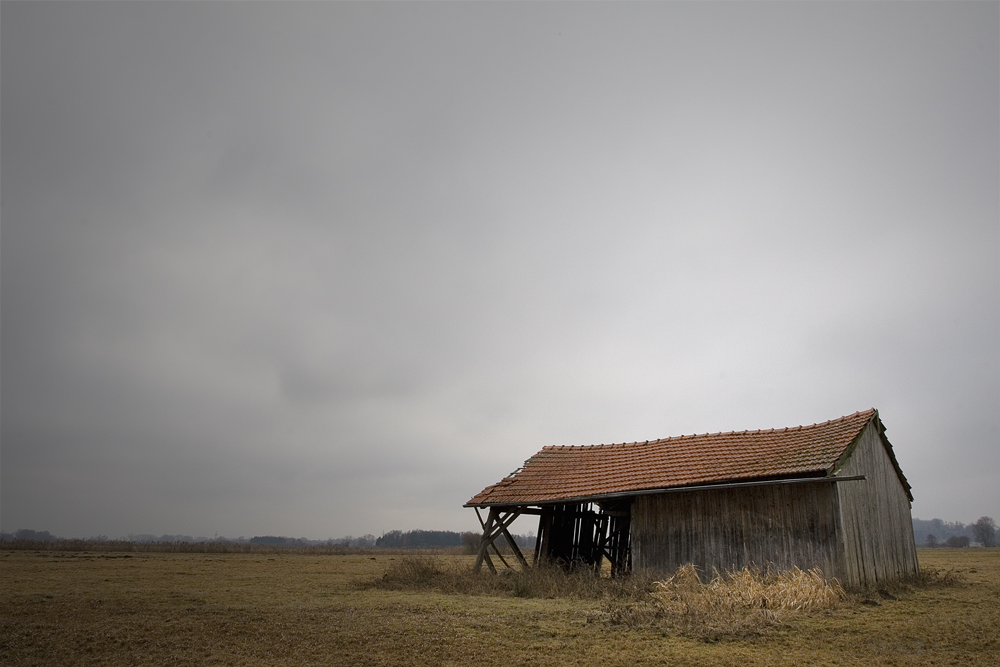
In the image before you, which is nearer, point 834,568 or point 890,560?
point 834,568

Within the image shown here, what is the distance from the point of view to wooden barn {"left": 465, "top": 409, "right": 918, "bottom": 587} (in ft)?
48.3

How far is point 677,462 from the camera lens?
1892 centimetres

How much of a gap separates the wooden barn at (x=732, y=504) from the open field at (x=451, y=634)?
184 centimetres

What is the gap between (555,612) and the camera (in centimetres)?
1244

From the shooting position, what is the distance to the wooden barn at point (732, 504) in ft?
48.3

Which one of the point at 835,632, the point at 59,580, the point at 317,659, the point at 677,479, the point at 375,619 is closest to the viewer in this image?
the point at 317,659

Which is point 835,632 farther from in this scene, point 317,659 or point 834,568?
point 317,659

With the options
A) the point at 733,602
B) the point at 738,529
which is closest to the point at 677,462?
the point at 738,529

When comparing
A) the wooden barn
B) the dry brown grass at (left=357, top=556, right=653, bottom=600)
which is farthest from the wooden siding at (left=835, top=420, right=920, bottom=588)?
the dry brown grass at (left=357, top=556, right=653, bottom=600)

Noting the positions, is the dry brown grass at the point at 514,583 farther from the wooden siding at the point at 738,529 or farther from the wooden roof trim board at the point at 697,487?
the wooden roof trim board at the point at 697,487

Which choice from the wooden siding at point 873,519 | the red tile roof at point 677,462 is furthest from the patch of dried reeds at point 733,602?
the red tile roof at point 677,462

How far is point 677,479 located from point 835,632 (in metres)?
7.43

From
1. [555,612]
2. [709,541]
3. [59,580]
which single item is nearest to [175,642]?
[555,612]

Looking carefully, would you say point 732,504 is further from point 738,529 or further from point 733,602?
point 733,602
